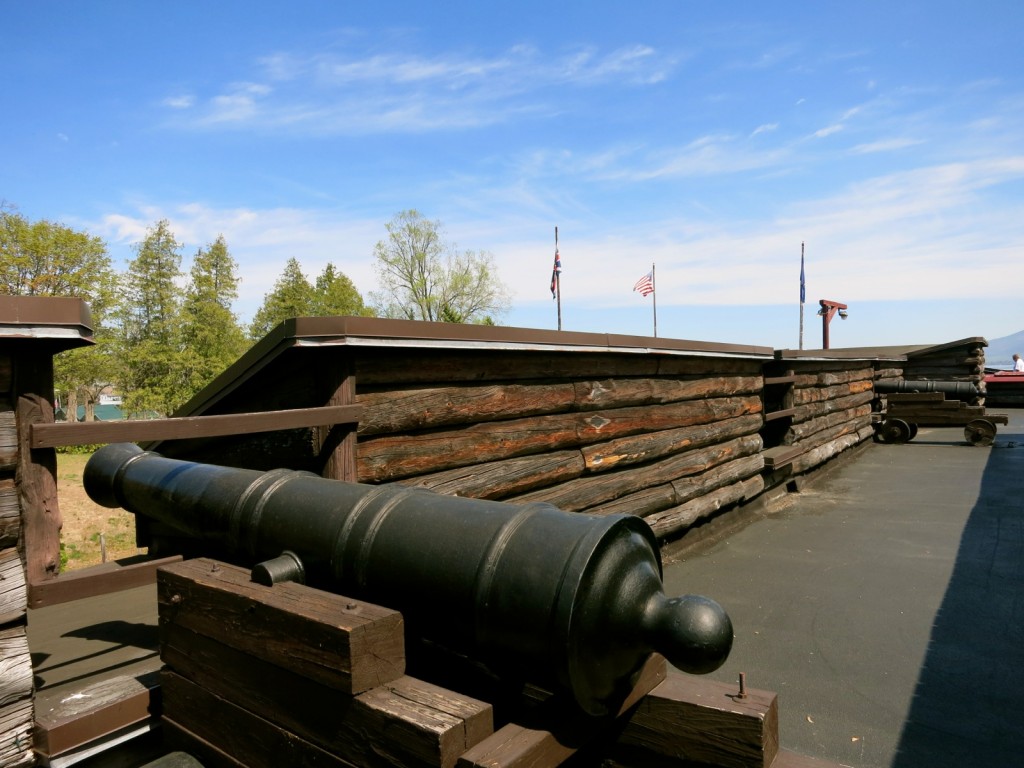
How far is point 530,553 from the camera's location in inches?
75.2

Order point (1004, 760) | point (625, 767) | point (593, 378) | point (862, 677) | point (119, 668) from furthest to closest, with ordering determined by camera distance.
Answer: point (593, 378) < point (862, 677) < point (119, 668) < point (1004, 760) < point (625, 767)

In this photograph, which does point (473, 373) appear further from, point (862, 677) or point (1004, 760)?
point (1004, 760)

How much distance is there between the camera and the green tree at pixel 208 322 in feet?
124

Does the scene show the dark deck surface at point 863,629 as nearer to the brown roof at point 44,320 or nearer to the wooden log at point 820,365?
the brown roof at point 44,320

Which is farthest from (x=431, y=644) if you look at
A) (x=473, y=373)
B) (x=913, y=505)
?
(x=913, y=505)

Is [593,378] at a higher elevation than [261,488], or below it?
higher

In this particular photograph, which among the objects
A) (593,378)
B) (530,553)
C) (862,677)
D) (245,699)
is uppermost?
(593,378)

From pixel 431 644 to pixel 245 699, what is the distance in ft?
1.95

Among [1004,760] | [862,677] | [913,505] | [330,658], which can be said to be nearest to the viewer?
[330,658]

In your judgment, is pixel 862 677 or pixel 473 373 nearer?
pixel 862 677

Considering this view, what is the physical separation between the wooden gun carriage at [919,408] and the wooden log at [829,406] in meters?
0.70

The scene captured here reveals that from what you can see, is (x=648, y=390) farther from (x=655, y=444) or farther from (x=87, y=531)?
(x=87, y=531)

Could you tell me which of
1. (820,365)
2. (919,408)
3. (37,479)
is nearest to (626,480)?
(37,479)

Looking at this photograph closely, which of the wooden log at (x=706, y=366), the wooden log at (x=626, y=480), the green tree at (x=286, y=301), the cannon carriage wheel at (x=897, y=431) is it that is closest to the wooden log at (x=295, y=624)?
the wooden log at (x=626, y=480)
